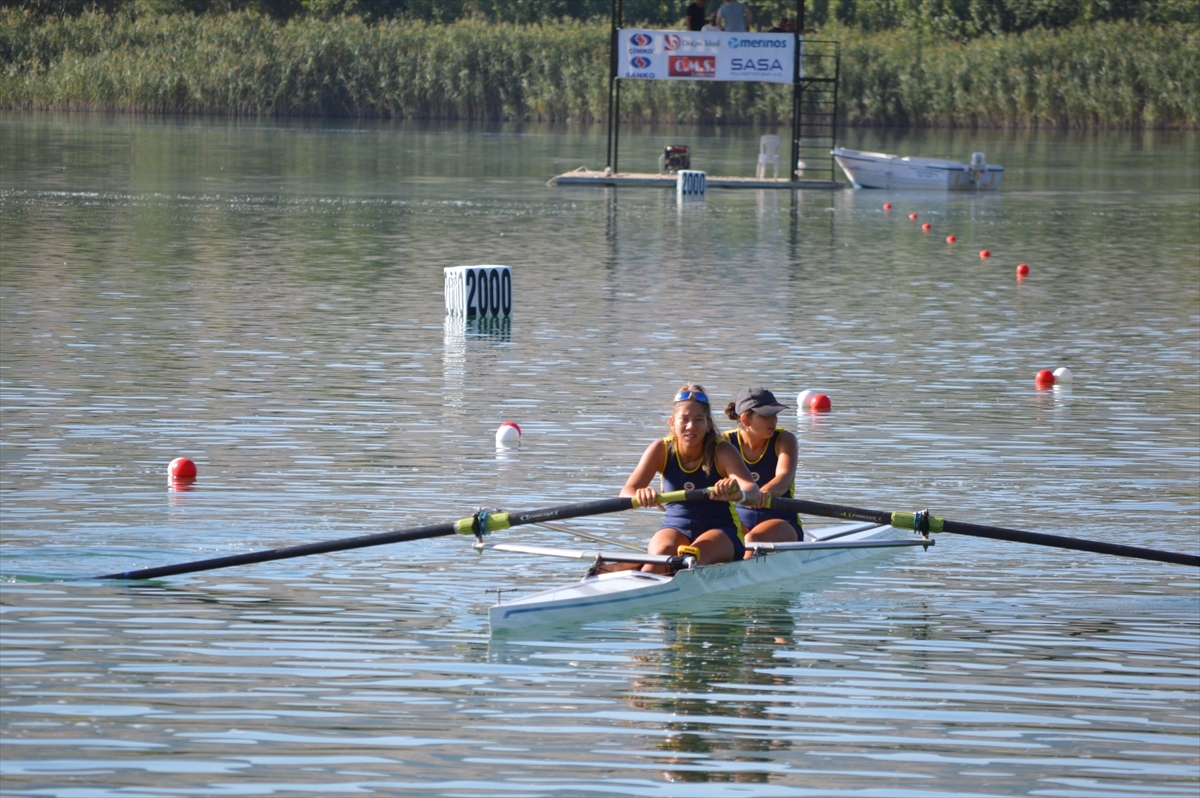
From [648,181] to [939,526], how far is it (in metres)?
31.4

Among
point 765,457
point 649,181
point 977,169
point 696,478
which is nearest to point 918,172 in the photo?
point 977,169

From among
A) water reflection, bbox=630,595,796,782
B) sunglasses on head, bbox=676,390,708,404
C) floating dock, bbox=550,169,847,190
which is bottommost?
water reflection, bbox=630,595,796,782

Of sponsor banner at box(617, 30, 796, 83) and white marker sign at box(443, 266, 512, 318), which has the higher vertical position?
sponsor banner at box(617, 30, 796, 83)

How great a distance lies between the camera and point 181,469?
12.3 metres

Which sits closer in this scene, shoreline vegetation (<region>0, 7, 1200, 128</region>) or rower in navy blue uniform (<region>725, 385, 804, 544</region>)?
rower in navy blue uniform (<region>725, 385, 804, 544</region>)

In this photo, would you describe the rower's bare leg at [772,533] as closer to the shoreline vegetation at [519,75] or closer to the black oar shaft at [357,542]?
the black oar shaft at [357,542]

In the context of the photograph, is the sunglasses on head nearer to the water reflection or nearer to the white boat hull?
the water reflection

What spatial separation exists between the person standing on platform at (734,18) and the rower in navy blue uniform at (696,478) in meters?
30.7

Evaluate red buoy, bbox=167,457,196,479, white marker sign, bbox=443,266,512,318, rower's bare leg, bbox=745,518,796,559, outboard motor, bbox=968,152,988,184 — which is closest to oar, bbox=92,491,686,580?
rower's bare leg, bbox=745,518,796,559

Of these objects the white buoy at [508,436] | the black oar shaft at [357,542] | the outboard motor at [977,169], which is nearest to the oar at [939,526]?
the black oar shaft at [357,542]

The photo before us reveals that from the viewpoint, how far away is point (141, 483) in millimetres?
12250

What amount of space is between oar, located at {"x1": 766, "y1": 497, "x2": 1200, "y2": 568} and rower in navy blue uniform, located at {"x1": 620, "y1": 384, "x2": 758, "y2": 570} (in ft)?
0.93

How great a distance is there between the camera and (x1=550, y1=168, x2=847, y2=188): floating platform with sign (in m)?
41.2

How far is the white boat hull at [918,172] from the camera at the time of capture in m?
42.4
